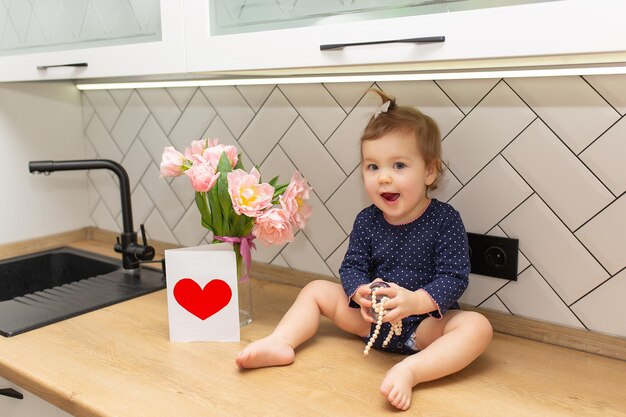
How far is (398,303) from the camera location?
984 mm

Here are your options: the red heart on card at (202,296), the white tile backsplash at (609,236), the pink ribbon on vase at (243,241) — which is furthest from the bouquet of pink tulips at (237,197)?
the white tile backsplash at (609,236)

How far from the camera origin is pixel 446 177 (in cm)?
121

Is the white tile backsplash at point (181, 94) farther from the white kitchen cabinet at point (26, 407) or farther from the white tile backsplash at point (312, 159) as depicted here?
the white kitchen cabinet at point (26, 407)

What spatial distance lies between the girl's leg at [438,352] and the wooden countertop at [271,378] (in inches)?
1.0

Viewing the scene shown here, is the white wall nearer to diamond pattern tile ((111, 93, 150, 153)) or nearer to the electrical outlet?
diamond pattern tile ((111, 93, 150, 153))

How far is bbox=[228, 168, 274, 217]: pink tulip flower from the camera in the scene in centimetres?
113

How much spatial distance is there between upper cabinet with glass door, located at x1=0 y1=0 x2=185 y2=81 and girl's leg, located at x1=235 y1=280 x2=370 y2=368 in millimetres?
489

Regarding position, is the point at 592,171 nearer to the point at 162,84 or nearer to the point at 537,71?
the point at 537,71

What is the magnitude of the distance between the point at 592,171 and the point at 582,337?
298 mm

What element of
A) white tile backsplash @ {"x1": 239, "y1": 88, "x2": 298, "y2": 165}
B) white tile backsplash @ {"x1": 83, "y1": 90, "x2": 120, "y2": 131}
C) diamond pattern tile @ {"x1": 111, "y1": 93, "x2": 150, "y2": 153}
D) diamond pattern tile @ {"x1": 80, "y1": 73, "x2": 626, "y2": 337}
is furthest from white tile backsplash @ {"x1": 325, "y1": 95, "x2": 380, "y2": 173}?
white tile backsplash @ {"x1": 83, "y1": 90, "x2": 120, "y2": 131}

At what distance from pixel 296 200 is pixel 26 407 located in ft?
2.14

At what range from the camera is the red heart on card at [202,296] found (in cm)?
114

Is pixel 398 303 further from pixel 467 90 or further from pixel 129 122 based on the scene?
pixel 129 122

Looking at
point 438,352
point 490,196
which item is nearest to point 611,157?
point 490,196
